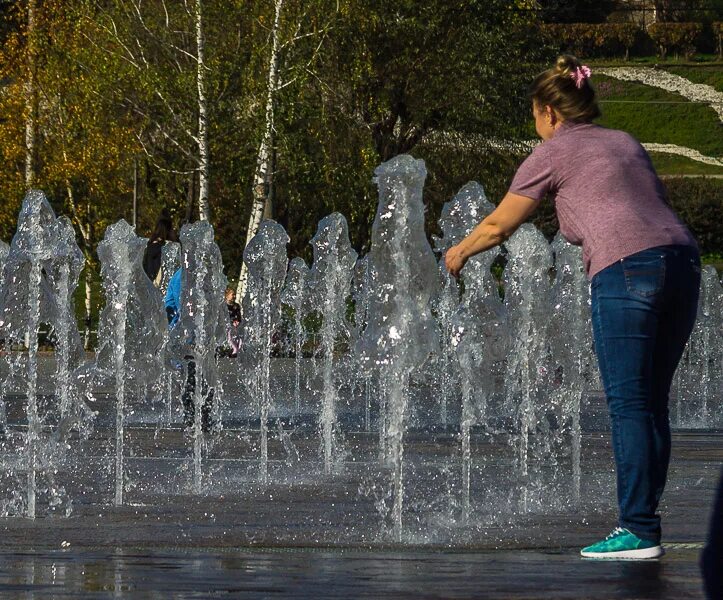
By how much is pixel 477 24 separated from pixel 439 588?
1329 inches

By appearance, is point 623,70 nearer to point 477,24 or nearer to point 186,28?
point 477,24

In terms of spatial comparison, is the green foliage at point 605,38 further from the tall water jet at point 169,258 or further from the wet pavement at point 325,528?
the wet pavement at point 325,528

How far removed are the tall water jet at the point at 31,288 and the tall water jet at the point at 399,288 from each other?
159 centimetres

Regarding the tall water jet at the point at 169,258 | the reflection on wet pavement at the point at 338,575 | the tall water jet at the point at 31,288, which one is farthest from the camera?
the tall water jet at the point at 169,258

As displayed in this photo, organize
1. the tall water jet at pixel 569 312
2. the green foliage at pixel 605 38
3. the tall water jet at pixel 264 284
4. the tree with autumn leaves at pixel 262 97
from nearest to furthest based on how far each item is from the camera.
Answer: the tall water jet at pixel 569 312
the tall water jet at pixel 264 284
the tree with autumn leaves at pixel 262 97
the green foliage at pixel 605 38

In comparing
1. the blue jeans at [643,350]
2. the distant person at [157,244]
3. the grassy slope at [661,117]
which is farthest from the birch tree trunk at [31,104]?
the grassy slope at [661,117]

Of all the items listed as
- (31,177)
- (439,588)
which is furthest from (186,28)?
(439,588)

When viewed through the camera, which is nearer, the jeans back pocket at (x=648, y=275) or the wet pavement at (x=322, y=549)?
the wet pavement at (x=322, y=549)

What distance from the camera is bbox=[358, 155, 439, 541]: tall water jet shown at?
7648 millimetres

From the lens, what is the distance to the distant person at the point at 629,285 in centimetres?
621

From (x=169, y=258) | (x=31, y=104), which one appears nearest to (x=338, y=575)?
(x=169, y=258)

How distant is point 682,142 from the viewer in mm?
81188

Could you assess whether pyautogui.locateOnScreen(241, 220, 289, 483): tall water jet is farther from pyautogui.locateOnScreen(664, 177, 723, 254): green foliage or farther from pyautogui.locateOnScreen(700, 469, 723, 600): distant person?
pyautogui.locateOnScreen(664, 177, 723, 254): green foliage

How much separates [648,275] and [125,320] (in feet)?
19.0
